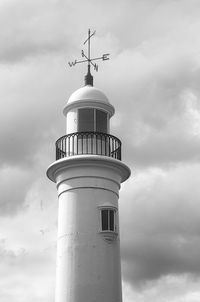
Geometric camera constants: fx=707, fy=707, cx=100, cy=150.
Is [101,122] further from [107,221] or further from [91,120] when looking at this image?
[107,221]

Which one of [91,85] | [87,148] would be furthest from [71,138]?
[91,85]

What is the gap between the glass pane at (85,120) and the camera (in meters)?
28.1

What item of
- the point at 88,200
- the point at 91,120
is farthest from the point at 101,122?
the point at 88,200

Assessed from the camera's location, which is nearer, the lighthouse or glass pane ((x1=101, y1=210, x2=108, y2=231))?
the lighthouse

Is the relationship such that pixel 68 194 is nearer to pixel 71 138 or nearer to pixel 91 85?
pixel 71 138

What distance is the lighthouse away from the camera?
85.3ft

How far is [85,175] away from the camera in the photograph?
2711cm

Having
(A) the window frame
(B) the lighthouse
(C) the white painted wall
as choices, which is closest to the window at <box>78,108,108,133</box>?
(B) the lighthouse

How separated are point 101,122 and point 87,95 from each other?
122cm

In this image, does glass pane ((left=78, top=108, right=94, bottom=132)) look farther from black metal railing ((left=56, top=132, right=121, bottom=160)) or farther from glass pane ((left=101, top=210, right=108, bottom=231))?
glass pane ((left=101, top=210, right=108, bottom=231))

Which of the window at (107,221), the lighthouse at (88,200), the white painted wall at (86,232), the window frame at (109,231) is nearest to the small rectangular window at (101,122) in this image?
the lighthouse at (88,200)

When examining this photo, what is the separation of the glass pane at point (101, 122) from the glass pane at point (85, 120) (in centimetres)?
23

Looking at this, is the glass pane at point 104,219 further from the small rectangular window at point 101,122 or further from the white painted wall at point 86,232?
the small rectangular window at point 101,122

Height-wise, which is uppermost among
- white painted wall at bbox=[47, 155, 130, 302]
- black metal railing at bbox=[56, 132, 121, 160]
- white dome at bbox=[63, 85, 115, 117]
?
white dome at bbox=[63, 85, 115, 117]
